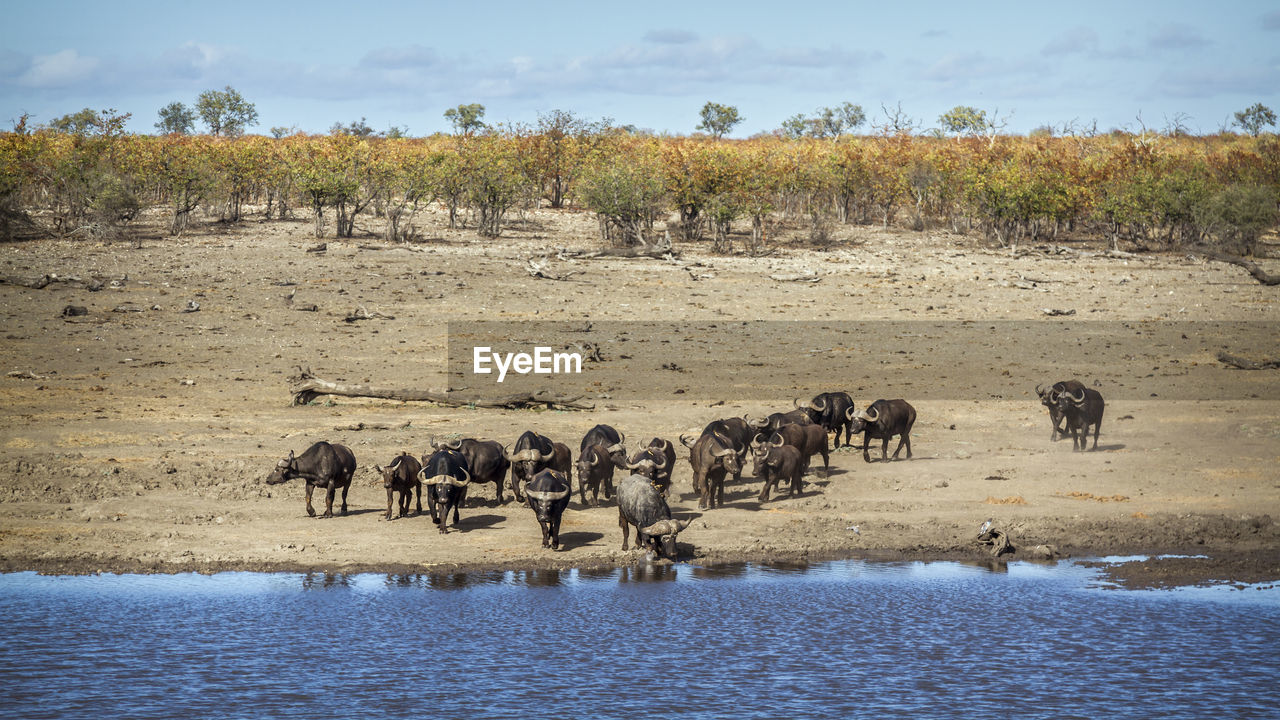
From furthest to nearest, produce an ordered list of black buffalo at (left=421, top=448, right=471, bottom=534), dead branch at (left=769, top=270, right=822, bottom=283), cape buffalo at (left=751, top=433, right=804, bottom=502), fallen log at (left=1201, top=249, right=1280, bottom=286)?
dead branch at (left=769, top=270, right=822, bottom=283), fallen log at (left=1201, top=249, right=1280, bottom=286), cape buffalo at (left=751, top=433, right=804, bottom=502), black buffalo at (left=421, top=448, right=471, bottom=534)

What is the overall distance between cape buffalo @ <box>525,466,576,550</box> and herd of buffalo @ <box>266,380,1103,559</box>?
0.04 feet

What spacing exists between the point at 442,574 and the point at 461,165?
36925 millimetres

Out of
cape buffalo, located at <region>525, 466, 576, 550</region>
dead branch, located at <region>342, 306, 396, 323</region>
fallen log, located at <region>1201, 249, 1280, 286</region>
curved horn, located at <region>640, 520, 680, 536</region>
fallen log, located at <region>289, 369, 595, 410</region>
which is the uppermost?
fallen log, located at <region>1201, 249, 1280, 286</region>

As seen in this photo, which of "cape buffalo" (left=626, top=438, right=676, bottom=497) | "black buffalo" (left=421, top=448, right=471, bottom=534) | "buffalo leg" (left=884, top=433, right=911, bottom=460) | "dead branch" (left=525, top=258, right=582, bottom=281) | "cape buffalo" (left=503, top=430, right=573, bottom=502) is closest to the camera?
"black buffalo" (left=421, top=448, right=471, bottom=534)

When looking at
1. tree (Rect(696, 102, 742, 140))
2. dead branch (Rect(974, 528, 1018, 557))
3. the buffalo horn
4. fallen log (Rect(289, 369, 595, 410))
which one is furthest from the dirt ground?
tree (Rect(696, 102, 742, 140))

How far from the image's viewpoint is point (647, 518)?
15.3 metres

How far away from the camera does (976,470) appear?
65.6 feet

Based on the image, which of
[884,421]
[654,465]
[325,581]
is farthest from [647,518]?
[884,421]

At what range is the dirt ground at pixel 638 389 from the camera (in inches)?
633

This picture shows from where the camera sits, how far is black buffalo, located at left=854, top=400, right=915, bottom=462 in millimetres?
20547

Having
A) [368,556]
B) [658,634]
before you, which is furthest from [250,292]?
[658,634]

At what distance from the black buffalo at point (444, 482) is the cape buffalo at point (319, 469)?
49.6 inches

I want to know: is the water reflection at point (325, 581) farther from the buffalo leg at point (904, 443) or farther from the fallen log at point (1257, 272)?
the fallen log at point (1257, 272)

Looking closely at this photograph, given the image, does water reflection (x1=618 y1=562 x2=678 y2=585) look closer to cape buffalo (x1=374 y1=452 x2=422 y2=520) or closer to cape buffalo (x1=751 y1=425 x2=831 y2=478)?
cape buffalo (x1=374 y1=452 x2=422 y2=520)
